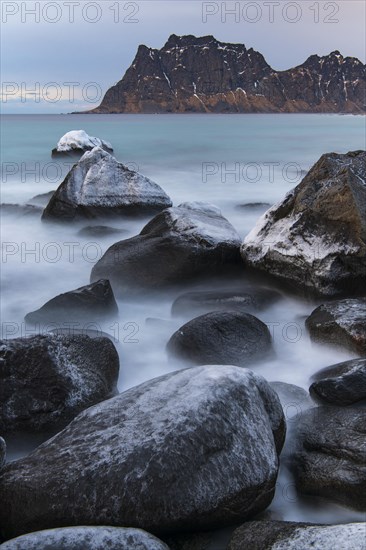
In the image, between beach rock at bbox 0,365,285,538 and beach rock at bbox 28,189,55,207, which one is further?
beach rock at bbox 28,189,55,207

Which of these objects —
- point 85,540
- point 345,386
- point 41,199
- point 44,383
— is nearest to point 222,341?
point 345,386

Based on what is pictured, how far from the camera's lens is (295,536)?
2955 millimetres

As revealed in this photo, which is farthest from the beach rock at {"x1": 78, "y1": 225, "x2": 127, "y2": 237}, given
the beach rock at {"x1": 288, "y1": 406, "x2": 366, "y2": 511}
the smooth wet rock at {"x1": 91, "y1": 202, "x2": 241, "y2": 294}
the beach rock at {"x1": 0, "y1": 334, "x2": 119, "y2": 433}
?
the beach rock at {"x1": 288, "y1": 406, "x2": 366, "y2": 511}

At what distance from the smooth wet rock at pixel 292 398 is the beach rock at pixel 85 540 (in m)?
1.79

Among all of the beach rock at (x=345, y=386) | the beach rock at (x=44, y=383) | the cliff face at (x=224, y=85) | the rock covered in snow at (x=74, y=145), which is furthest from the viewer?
the cliff face at (x=224, y=85)

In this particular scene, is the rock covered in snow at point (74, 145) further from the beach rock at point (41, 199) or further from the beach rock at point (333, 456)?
the beach rock at point (333, 456)

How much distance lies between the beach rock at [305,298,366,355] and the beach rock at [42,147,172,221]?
4.92 m

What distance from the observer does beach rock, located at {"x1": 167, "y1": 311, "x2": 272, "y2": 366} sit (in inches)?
203

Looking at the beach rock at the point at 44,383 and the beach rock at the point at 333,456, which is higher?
the beach rock at the point at 44,383

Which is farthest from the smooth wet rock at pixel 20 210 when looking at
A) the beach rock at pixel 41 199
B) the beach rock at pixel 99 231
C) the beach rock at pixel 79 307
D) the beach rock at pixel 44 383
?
the beach rock at pixel 44 383

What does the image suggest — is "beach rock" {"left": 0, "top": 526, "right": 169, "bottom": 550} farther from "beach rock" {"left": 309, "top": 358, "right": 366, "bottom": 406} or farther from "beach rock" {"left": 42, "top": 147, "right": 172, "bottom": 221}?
"beach rock" {"left": 42, "top": 147, "right": 172, "bottom": 221}

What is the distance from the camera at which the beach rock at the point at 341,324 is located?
5.20 m

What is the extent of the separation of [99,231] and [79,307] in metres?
3.62

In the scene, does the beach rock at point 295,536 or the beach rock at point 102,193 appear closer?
the beach rock at point 295,536
